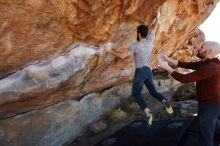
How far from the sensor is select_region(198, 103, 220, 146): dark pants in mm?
6723

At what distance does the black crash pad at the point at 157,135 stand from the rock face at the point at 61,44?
53.1 inches

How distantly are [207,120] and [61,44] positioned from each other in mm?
2951

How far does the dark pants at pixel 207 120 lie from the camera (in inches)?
265

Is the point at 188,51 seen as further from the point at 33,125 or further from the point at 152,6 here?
the point at 33,125

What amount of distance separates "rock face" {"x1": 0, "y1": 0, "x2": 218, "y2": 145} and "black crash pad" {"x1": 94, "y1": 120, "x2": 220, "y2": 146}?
4.42ft

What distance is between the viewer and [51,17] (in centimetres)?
704

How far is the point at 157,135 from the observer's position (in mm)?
8516

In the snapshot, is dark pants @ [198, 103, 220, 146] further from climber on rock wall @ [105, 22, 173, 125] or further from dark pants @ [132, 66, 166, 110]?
dark pants @ [132, 66, 166, 110]

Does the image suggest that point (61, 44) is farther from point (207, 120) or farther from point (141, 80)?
point (207, 120)

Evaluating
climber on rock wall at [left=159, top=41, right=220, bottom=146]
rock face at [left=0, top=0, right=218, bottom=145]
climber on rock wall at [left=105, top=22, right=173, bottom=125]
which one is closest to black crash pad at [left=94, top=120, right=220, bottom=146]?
climber on rock wall at [left=105, top=22, right=173, bottom=125]

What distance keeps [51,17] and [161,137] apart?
3.31 meters

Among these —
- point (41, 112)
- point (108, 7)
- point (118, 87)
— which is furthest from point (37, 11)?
point (118, 87)

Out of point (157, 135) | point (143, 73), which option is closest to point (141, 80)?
point (143, 73)

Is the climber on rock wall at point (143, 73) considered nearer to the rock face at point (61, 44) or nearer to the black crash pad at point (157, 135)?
the black crash pad at point (157, 135)
